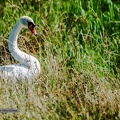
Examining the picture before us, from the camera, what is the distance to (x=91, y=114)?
505cm

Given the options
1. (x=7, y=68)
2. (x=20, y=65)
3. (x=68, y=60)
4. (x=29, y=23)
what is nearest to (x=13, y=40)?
(x=29, y=23)

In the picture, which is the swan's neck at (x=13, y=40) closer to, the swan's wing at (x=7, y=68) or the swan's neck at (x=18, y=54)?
the swan's neck at (x=18, y=54)

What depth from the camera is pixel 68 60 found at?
22.6 ft

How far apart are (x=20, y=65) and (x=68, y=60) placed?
0.56 m

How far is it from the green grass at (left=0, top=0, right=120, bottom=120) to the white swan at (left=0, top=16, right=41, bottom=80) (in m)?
0.11

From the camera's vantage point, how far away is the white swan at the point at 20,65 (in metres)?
6.05

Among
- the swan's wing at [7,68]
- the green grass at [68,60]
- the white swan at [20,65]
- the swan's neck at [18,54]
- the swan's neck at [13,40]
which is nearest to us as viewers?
the green grass at [68,60]

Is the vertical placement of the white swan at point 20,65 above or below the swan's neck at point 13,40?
below

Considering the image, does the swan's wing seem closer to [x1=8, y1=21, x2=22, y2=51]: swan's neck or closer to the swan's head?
[x1=8, y1=21, x2=22, y2=51]: swan's neck

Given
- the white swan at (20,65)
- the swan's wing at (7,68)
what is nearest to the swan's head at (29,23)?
the white swan at (20,65)

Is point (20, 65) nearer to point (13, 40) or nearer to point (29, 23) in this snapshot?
point (13, 40)

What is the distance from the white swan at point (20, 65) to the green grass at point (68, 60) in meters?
0.11

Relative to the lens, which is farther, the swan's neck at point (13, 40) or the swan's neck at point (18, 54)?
the swan's neck at point (13, 40)

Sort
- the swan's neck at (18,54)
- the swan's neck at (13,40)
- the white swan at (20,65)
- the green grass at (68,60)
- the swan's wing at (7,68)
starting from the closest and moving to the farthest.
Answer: the green grass at (68,60) → the white swan at (20,65) → the swan's wing at (7,68) → the swan's neck at (18,54) → the swan's neck at (13,40)
